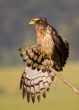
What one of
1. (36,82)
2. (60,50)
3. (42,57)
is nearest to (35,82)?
(36,82)

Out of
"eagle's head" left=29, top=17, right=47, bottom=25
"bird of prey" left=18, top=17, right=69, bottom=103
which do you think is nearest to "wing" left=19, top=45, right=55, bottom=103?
"bird of prey" left=18, top=17, right=69, bottom=103

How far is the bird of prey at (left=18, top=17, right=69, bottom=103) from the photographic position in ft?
4.33

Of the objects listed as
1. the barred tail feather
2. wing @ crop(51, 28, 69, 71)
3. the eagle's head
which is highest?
the eagle's head

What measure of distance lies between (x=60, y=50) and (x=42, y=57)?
236 millimetres

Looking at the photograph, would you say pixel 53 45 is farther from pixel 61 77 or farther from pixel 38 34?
pixel 61 77

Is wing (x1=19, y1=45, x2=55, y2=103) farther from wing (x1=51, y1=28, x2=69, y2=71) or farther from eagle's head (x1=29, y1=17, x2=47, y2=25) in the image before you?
eagle's head (x1=29, y1=17, x2=47, y2=25)

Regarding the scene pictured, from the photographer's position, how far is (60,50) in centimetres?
160

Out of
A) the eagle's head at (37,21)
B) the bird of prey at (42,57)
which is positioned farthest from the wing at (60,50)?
the eagle's head at (37,21)

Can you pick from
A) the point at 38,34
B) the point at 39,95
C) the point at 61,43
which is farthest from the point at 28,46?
the point at 39,95

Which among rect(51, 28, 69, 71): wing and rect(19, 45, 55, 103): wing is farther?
rect(19, 45, 55, 103): wing

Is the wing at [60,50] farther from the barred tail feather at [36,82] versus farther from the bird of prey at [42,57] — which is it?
→ the barred tail feather at [36,82]

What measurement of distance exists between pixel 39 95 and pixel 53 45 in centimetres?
35

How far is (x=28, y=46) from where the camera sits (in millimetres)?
1324

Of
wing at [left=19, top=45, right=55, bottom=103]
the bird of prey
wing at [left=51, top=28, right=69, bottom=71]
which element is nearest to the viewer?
the bird of prey
